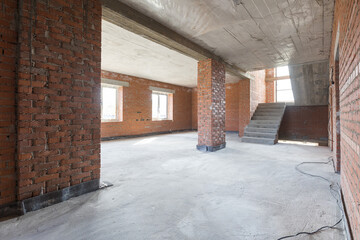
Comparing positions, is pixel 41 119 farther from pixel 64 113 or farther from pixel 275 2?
pixel 275 2

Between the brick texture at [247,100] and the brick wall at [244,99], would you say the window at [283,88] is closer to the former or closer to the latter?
the brick wall at [244,99]

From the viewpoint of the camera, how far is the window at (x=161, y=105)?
945 centimetres

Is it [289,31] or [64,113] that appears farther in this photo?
[289,31]

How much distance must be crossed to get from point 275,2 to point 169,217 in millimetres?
3337

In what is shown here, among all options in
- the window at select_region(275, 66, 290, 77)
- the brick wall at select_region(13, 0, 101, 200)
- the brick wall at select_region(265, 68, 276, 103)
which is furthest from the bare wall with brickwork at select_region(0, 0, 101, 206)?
the window at select_region(275, 66, 290, 77)

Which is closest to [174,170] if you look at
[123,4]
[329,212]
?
[329,212]

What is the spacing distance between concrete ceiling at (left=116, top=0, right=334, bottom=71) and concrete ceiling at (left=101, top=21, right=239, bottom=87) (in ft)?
3.59

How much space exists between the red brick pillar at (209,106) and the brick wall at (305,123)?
14.5 ft

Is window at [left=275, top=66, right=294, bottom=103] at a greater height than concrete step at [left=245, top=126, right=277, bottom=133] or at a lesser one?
greater

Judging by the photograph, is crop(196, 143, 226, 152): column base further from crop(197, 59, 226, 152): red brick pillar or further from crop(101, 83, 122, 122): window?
crop(101, 83, 122, 122): window

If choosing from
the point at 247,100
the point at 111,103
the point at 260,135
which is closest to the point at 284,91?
the point at 247,100

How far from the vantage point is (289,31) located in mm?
3711

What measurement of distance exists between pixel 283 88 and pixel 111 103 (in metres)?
8.72

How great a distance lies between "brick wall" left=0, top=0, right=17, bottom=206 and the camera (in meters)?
1.74
